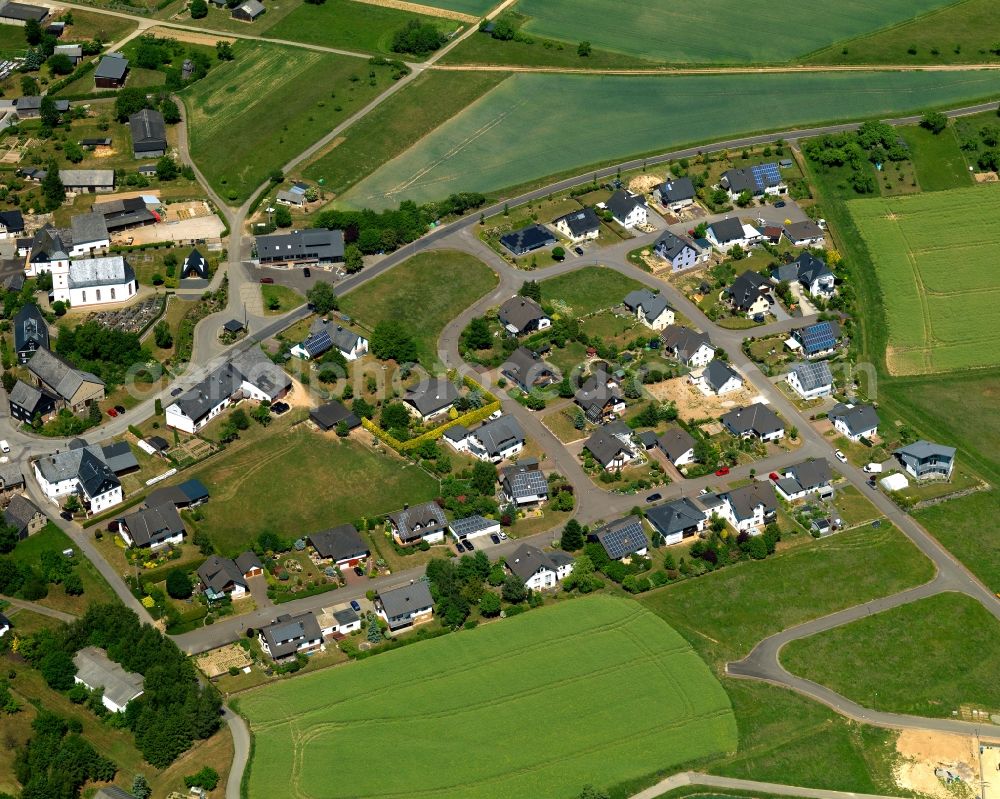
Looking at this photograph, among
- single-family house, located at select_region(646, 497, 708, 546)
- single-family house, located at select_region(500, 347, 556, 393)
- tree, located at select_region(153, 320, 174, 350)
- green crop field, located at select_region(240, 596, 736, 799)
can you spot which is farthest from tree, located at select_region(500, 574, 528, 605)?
tree, located at select_region(153, 320, 174, 350)

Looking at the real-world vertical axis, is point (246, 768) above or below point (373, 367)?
below

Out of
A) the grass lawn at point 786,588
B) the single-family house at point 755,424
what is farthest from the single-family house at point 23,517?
the single-family house at point 755,424

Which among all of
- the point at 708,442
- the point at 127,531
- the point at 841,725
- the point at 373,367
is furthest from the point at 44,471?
the point at 841,725

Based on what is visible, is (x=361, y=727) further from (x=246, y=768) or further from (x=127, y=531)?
(x=127, y=531)

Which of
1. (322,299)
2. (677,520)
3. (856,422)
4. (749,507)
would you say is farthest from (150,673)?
(856,422)

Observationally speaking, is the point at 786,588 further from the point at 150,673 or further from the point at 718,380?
the point at 150,673
